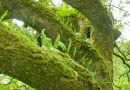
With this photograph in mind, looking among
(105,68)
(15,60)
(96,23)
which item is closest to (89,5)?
(96,23)

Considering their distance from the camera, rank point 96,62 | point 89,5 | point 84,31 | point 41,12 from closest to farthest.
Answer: point 41,12 → point 96,62 → point 89,5 → point 84,31

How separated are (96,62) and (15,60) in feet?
6.54

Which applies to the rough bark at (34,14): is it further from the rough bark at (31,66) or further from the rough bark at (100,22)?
the rough bark at (31,66)

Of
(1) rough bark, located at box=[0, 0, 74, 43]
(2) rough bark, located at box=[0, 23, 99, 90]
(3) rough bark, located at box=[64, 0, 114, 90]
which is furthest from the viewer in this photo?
(3) rough bark, located at box=[64, 0, 114, 90]

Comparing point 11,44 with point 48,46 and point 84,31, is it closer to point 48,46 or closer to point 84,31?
point 48,46

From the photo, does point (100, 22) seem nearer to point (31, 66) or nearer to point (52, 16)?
point (52, 16)

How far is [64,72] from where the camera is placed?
147cm

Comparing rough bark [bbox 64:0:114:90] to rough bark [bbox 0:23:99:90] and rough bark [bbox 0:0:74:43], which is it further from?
rough bark [bbox 0:23:99:90]

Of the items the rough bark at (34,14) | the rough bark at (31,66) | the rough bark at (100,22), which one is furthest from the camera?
the rough bark at (100,22)

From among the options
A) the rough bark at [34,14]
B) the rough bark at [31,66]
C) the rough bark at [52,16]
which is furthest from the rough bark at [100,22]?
the rough bark at [31,66]

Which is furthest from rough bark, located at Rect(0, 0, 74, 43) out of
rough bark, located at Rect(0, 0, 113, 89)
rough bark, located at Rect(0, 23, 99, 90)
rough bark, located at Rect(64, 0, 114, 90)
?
rough bark, located at Rect(0, 23, 99, 90)

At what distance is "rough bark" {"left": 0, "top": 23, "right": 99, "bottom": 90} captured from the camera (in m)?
1.27

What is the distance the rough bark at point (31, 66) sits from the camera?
127 centimetres

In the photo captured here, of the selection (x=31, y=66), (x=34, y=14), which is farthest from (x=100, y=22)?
(x=31, y=66)
